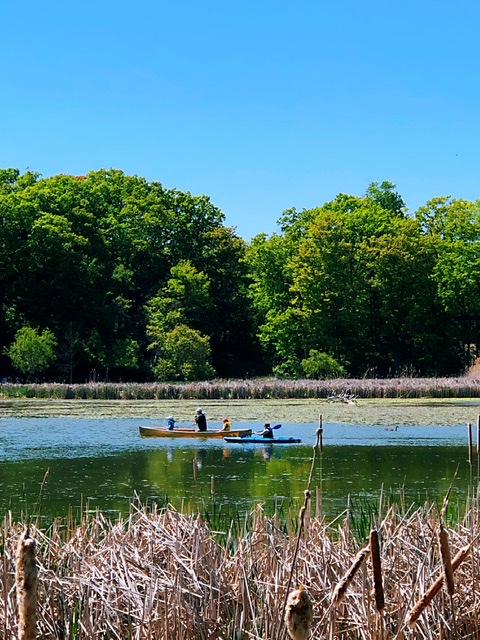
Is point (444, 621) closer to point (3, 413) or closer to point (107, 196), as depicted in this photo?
point (3, 413)

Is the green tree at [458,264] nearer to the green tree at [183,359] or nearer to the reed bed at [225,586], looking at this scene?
the green tree at [183,359]

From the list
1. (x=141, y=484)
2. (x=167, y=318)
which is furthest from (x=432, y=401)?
(x=141, y=484)

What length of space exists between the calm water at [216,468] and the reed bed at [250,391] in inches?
541

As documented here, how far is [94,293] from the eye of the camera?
2128 inches

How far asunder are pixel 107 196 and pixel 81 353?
14.6 meters

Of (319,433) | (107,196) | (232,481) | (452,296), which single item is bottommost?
(232,481)

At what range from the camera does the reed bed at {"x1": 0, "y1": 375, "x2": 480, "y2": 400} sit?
39812mm

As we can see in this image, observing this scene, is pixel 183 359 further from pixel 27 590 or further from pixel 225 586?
pixel 27 590

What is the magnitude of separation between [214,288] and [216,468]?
138 feet

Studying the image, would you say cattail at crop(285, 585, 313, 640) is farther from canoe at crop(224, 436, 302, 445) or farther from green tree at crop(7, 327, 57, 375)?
green tree at crop(7, 327, 57, 375)

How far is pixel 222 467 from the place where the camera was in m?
18.0

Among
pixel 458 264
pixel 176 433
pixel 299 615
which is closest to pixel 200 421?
pixel 176 433

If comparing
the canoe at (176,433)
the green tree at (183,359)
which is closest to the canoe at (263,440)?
the canoe at (176,433)

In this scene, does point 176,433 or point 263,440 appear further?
point 176,433
